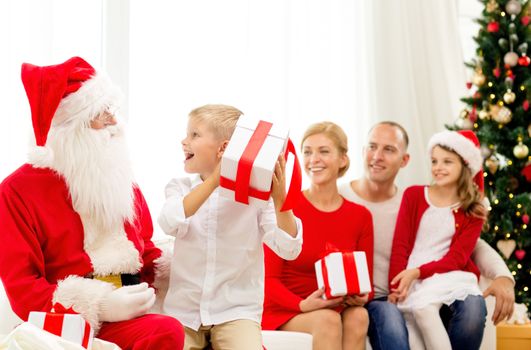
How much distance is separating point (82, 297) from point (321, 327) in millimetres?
1172

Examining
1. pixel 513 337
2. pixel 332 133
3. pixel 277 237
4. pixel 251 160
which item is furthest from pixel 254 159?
pixel 513 337

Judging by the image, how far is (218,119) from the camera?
8.98ft

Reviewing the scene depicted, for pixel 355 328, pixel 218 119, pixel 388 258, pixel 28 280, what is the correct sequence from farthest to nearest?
pixel 388 258 < pixel 355 328 < pixel 218 119 < pixel 28 280

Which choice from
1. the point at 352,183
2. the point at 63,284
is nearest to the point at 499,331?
the point at 352,183

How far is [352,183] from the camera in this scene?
4.12m

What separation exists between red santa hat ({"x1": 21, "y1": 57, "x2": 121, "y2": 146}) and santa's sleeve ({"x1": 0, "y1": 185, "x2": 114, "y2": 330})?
0.88 ft

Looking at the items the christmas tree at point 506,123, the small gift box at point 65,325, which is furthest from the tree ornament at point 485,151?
the small gift box at point 65,325

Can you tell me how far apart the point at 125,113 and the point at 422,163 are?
6.78 ft

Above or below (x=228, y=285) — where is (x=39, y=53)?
above

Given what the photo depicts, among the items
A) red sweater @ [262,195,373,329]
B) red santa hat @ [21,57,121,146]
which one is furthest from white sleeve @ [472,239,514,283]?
red santa hat @ [21,57,121,146]

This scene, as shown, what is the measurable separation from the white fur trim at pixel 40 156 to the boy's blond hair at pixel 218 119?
0.52 meters

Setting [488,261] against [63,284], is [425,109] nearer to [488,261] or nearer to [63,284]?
[488,261]

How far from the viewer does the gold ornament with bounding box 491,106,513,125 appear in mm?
4664

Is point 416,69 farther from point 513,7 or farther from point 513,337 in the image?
point 513,337
